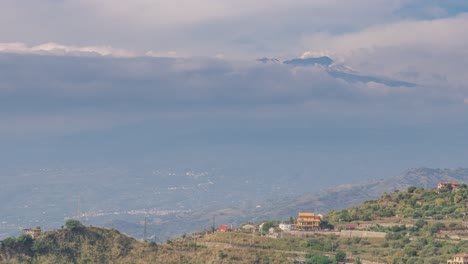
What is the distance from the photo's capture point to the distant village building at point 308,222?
131 m

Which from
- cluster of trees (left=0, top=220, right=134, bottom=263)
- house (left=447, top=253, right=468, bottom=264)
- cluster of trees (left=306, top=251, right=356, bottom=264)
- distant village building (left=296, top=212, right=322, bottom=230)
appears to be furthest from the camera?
distant village building (left=296, top=212, right=322, bottom=230)

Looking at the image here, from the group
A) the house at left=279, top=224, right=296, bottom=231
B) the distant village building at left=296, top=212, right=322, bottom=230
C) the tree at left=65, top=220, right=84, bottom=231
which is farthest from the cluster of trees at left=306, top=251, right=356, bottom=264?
the distant village building at left=296, top=212, right=322, bottom=230

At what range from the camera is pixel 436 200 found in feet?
465

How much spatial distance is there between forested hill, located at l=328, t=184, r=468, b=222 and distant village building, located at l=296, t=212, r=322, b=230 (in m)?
4.46

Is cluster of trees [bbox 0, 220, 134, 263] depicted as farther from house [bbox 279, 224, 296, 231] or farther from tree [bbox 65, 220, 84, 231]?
house [bbox 279, 224, 296, 231]

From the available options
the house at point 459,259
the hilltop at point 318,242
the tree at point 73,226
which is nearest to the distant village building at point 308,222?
the hilltop at point 318,242

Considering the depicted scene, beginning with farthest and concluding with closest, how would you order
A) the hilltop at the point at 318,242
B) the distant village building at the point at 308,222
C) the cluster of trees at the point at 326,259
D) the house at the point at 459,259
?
1. the distant village building at the point at 308,222
2. the house at the point at 459,259
3. the cluster of trees at the point at 326,259
4. the hilltop at the point at 318,242

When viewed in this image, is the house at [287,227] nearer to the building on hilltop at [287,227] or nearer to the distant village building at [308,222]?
the building on hilltop at [287,227]

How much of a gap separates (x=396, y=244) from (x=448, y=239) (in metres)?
6.27

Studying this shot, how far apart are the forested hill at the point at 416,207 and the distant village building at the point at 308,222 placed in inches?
176

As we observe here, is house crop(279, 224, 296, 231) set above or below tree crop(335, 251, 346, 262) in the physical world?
above

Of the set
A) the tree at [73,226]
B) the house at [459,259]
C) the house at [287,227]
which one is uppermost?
the house at [287,227]

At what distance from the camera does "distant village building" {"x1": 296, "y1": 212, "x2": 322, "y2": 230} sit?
131m

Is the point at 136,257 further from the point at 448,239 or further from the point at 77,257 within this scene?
the point at 448,239
